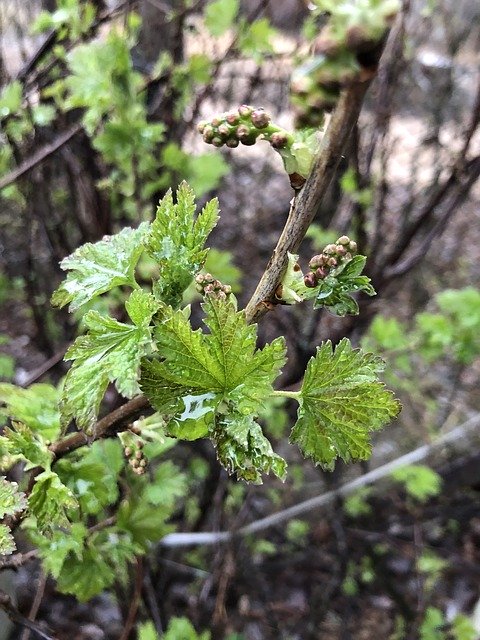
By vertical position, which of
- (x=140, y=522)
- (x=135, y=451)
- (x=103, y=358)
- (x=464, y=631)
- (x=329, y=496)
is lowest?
(x=464, y=631)

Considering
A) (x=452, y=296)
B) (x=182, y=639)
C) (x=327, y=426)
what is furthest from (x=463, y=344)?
(x=327, y=426)

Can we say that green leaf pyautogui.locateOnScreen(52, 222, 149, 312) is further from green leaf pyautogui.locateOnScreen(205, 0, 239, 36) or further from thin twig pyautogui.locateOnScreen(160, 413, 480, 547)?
thin twig pyautogui.locateOnScreen(160, 413, 480, 547)

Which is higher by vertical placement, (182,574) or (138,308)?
(138,308)

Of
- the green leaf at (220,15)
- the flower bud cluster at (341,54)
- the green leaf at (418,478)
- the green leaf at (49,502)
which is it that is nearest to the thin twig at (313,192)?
the flower bud cluster at (341,54)

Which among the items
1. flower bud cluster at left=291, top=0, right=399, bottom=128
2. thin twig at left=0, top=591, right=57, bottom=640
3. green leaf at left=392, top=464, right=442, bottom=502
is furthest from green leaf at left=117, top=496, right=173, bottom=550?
green leaf at left=392, top=464, right=442, bottom=502

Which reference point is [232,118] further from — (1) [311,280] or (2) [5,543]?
(2) [5,543]

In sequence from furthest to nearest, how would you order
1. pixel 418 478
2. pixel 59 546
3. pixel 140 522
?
pixel 418 478, pixel 140 522, pixel 59 546

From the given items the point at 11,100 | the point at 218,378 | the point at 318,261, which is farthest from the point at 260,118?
the point at 11,100

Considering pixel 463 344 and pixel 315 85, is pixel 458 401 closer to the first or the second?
pixel 463 344
